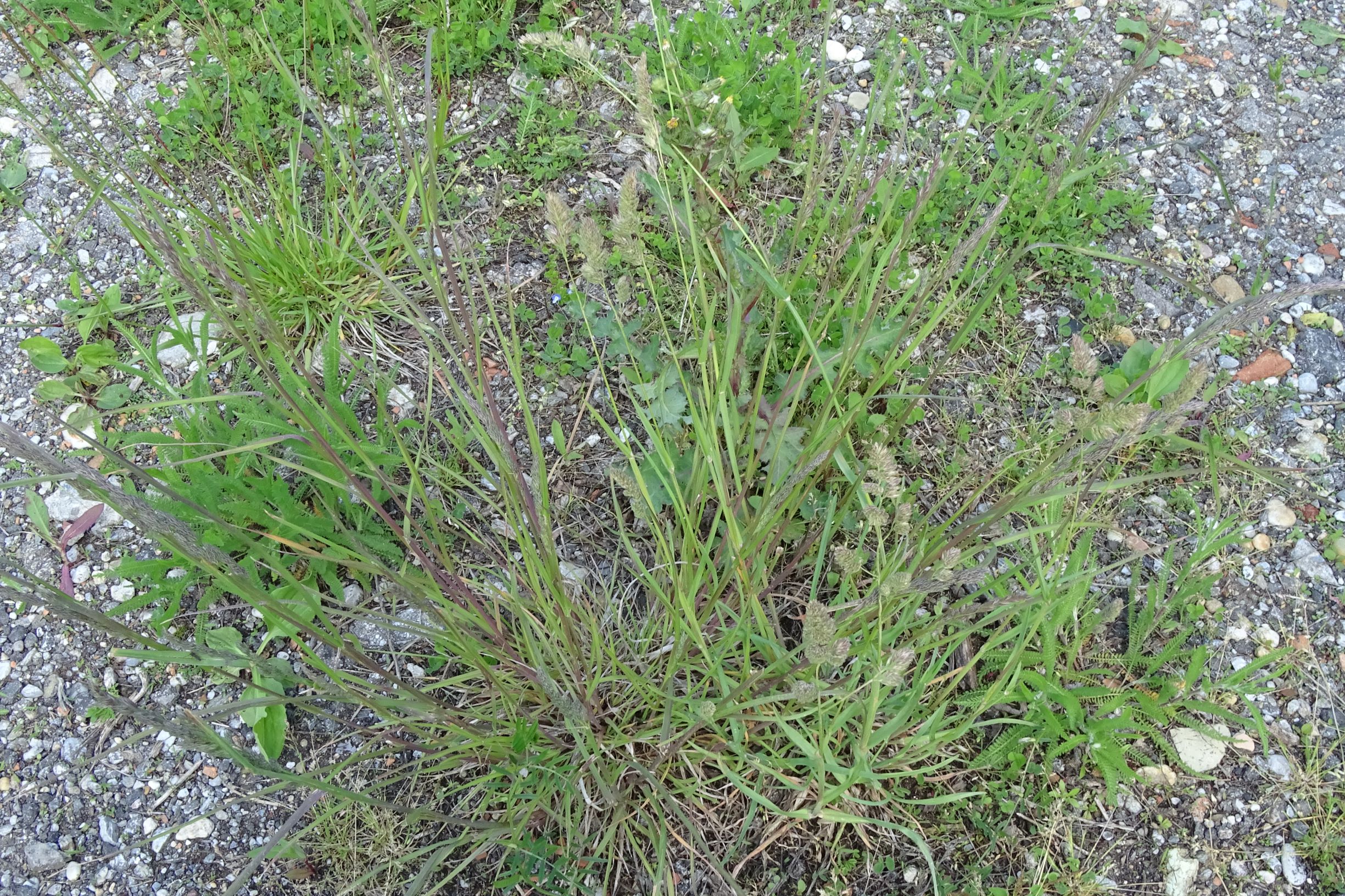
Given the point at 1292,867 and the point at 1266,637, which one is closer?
the point at 1292,867

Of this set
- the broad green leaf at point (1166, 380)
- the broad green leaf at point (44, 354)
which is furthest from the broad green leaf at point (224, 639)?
the broad green leaf at point (1166, 380)

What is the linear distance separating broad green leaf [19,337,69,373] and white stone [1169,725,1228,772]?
2.81 m

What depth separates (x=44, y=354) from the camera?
2.37m

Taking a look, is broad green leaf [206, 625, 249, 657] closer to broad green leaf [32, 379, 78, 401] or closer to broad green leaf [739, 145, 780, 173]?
broad green leaf [32, 379, 78, 401]

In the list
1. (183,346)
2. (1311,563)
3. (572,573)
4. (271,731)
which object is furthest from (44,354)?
(1311,563)

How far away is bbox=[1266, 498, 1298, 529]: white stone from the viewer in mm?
2227

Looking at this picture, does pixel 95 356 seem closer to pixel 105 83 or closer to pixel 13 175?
pixel 13 175

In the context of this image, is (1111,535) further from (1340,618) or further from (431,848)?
(431,848)

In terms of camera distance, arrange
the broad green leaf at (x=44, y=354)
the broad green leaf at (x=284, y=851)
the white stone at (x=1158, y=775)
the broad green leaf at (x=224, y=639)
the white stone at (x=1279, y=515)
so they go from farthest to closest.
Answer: the broad green leaf at (x=44, y=354)
the white stone at (x=1279, y=515)
the white stone at (x=1158, y=775)
the broad green leaf at (x=224, y=639)
the broad green leaf at (x=284, y=851)

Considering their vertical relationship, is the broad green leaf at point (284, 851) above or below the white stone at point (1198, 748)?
above

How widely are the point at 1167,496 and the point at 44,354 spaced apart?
284cm

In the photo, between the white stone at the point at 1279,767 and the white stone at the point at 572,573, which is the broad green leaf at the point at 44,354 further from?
the white stone at the point at 1279,767

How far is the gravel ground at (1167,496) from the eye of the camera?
6.14ft

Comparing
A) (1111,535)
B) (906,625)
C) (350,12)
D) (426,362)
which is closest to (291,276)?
(426,362)
